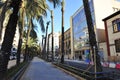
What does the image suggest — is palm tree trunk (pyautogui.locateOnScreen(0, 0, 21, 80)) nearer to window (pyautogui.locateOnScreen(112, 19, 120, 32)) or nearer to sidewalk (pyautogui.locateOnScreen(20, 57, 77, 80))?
sidewalk (pyautogui.locateOnScreen(20, 57, 77, 80))

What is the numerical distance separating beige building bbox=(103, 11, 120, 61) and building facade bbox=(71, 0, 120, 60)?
4.48m

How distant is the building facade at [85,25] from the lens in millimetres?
46300

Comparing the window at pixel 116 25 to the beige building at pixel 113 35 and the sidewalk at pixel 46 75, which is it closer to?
the beige building at pixel 113 35

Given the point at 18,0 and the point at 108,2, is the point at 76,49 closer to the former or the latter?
the point at 108,2

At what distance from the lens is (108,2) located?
166ft

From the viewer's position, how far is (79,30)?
6259cm

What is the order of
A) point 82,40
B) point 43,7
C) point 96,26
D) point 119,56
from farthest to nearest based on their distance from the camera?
point 82,40, point 96,26, point 119,56, point 43,7

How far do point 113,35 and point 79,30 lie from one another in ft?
96.4

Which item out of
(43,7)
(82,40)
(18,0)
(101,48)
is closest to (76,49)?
(82,40)

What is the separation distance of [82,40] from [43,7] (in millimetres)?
34788

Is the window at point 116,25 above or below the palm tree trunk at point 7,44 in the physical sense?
above

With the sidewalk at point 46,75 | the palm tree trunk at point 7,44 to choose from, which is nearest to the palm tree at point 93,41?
the sidewalk at point 46,75

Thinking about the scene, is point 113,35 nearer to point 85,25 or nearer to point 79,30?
point 85,25

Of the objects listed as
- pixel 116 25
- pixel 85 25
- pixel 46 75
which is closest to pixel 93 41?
pixel 46 75
